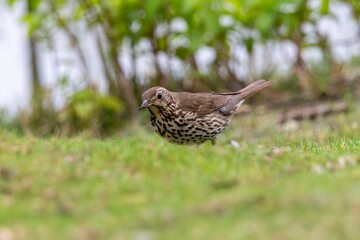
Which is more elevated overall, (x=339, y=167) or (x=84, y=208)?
(x=84, y=208)

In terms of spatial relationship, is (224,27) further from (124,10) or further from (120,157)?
(120,157)

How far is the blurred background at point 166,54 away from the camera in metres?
13.4

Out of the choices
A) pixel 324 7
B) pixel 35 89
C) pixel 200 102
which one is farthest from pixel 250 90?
pixel 35 89

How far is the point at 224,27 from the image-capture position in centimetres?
1341

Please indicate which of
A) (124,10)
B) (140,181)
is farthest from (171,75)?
(140,181)

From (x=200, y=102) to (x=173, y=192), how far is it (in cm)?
323

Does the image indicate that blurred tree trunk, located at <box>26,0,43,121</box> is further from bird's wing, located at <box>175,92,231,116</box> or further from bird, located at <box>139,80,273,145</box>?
bird, located at <box>139,80,273,145</box>

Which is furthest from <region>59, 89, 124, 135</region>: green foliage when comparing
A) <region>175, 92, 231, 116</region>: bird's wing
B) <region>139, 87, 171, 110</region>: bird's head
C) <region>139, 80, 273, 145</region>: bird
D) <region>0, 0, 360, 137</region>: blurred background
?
A: <region>139, 87, 171, 110</region>: bird's head

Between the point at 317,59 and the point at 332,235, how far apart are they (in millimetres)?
10094

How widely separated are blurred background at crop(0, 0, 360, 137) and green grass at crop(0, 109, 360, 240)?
543 centimetres

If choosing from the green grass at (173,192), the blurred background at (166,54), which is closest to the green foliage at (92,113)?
the blurred background at (166,54)

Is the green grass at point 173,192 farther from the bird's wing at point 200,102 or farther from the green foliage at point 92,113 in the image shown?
the green foliage at point 92,113

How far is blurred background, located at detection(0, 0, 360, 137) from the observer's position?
13.4 m

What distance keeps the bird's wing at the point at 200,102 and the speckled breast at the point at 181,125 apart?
7 centimetres
